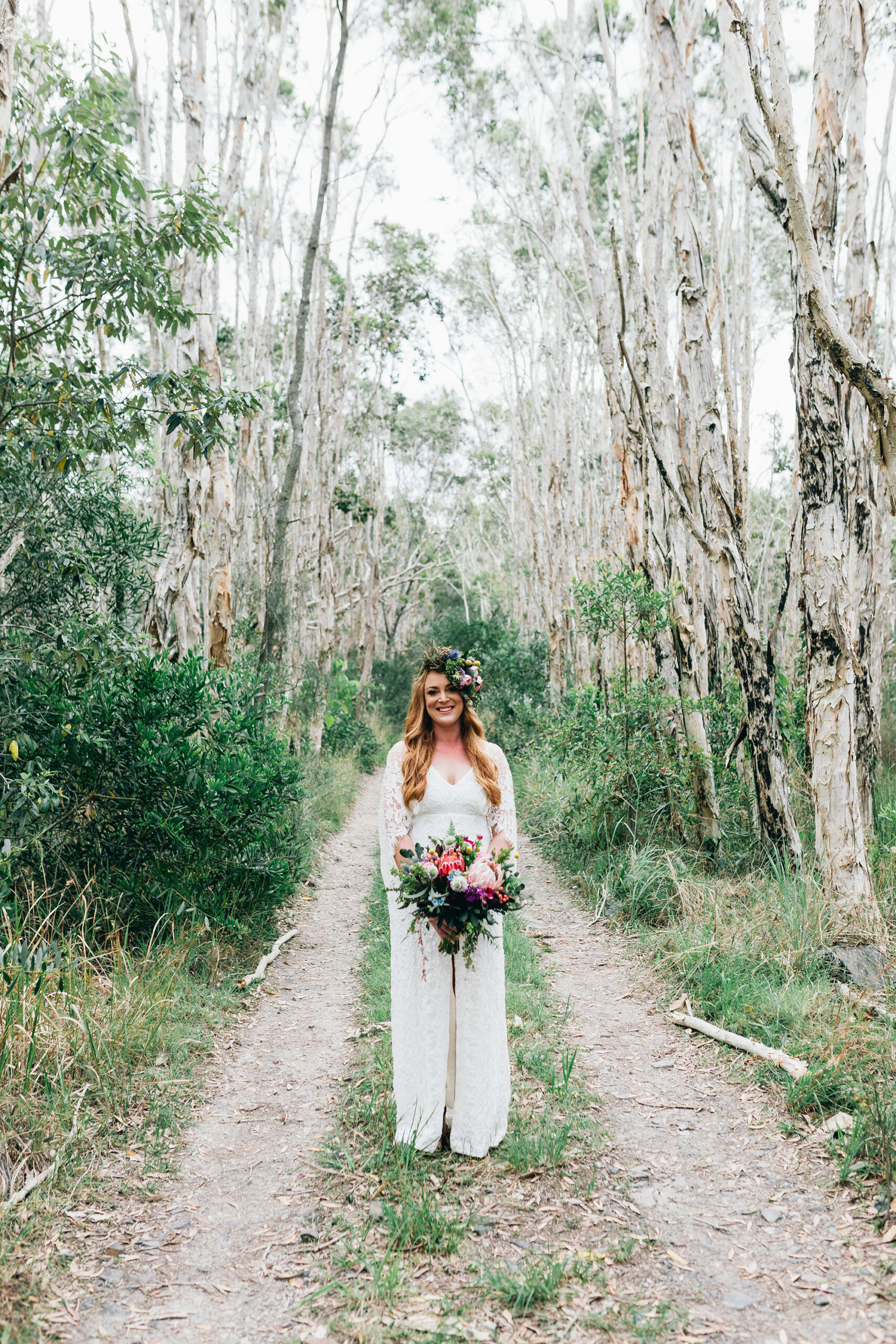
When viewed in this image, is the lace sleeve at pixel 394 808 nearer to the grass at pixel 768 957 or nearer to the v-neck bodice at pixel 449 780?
the v-neck bodice at pixel 449 780

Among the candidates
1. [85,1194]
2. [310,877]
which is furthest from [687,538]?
[85,1194]

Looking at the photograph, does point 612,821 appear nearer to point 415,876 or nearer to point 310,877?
point 310,877

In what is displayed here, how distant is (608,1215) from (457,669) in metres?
1.94

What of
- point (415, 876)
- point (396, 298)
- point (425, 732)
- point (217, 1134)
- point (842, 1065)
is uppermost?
point (396, 298)

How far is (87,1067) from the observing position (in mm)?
3367

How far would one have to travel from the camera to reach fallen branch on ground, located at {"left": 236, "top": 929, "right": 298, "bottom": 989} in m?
4.91

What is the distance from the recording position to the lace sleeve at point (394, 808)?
3.16m

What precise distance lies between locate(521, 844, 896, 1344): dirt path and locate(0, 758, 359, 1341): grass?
1681 mm

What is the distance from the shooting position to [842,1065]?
11.0ft

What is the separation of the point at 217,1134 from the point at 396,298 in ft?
48.4

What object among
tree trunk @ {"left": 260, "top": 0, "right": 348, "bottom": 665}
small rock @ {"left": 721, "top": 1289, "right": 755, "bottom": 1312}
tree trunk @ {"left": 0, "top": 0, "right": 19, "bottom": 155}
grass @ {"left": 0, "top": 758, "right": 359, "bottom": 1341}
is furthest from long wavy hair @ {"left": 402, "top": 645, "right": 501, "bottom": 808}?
tree trunk @ {"left": 260, "top": 0, "right": 348, "bottom": 665}

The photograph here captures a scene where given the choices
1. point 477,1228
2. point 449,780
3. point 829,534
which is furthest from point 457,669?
point 829,534

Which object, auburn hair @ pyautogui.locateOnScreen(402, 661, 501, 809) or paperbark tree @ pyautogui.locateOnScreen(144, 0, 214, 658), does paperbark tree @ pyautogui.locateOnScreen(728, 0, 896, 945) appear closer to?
auburn hair @ pyautogui.locateOnScreen(402, 661, 501, 809)

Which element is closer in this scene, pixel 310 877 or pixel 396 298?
pixel 310 877
